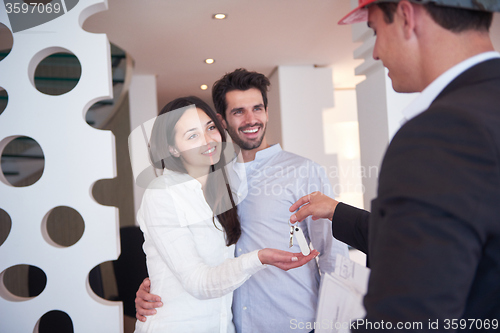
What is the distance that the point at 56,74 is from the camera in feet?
12.3

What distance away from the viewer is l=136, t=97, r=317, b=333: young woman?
1.07 meters

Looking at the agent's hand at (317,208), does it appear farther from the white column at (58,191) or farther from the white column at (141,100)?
the white column at (141,100)

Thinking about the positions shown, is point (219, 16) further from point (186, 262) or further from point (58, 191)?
point (186, 262)

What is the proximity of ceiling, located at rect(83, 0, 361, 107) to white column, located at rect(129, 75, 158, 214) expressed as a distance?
0.19 m

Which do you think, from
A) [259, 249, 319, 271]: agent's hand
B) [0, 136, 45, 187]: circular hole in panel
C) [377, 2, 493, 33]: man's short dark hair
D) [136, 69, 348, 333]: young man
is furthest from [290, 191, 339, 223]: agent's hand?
[0, 136, 45, 187]: circular hole in panel

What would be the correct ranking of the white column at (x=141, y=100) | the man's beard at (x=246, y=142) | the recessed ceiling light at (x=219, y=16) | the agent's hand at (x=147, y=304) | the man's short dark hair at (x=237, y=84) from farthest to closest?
the white column at (x=141, y=100) → the recessed ceiling light at (x=219, y=16) → the man's short dark hair at (x=237, y=84) → the man's beard at (x=246, y=142) → the agent's hand at (x=147, y=304)

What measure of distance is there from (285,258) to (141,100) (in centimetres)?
397

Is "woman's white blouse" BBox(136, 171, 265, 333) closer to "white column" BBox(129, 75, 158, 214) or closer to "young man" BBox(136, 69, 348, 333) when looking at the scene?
"young man" BBox(136, 69, 348, 333)

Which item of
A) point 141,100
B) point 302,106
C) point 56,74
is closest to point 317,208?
point 56,74

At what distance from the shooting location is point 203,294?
1.08 m

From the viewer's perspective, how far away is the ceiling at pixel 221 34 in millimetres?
2869

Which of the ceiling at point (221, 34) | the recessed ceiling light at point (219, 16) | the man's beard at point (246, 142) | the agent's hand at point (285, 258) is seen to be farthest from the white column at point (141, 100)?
the agent's hand at point (285, 258)

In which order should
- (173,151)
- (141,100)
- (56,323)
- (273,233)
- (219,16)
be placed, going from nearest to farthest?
(173,151) → (273,233) → (56,323) → (219,16) → (141,100)

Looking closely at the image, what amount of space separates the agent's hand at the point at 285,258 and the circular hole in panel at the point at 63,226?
10.7 feet
